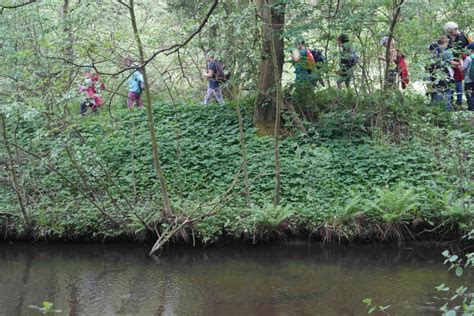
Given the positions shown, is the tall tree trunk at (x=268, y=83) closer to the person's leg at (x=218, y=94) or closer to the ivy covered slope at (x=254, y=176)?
the ivy covered slope at (x=254, y=176)

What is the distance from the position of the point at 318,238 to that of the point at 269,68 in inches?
171

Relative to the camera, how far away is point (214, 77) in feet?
44.8

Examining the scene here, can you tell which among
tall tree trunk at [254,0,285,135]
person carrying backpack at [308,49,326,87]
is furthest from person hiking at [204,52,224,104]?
person carrying backpack at [308,49,326,87]

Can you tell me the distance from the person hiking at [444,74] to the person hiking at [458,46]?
0.15 meters

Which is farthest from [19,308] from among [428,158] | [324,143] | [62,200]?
[428,158]

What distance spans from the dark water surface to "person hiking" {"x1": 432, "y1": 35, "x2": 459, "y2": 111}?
Answer: 3.99m

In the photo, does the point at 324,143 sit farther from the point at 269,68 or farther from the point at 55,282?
the point at 55,282

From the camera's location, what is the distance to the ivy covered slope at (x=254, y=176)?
403 inches

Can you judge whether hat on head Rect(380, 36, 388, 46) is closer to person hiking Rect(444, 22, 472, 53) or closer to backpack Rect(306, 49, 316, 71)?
person hiking Rect(444, 22, 472, 53)

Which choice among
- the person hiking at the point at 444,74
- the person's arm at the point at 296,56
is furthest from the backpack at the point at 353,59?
the person hiking at the point at 444,74

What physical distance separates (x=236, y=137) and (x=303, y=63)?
2.17 meters

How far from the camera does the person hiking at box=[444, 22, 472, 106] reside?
40.8 feet

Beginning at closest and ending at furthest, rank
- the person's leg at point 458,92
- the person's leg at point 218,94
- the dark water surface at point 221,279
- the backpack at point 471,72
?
the dark water surface at point 221,279, the backpack at point 471,72, the person's leg at point 458,92, the person's leg at point 218,94

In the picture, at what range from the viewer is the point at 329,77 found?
1328cm
